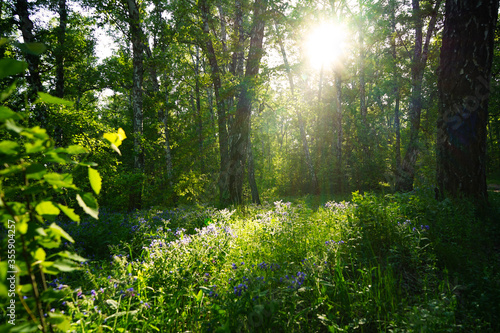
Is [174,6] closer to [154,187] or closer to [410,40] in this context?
[154,187]

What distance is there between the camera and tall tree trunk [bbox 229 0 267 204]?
26.3 feet

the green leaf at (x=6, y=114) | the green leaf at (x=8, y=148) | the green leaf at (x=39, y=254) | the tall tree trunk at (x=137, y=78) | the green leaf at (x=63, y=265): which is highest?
the tall tree trunk at (x=137, y=78)

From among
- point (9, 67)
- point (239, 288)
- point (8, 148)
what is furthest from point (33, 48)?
point (239, 288)

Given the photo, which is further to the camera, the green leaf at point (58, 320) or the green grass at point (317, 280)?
the green grass at point (317, 280)

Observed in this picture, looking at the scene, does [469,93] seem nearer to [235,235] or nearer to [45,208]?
[235,235]

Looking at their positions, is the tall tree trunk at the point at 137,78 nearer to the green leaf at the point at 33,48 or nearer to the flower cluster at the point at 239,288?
the flower cluster at the point at 239,288

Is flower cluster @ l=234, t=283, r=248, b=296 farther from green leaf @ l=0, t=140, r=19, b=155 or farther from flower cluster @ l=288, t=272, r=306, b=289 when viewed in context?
green leaf @ l=0, t=140, r=19, b=155

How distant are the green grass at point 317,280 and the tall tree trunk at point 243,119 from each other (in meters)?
3.95

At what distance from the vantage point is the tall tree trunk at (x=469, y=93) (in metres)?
4.25

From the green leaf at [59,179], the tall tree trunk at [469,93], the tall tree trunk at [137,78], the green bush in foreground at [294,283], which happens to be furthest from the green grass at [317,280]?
the tall tree trunk at [137,78]

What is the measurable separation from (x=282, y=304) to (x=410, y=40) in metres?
20.5

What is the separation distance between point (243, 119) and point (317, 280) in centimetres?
642

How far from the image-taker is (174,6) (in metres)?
11.1

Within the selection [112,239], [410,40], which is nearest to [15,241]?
[112,239]
